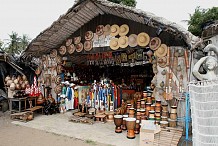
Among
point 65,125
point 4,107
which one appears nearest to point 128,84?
point 65,125

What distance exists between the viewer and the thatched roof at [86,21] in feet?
15.5

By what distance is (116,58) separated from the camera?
8594 millimetres

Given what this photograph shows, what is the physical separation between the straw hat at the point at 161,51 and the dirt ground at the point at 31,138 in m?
2.89

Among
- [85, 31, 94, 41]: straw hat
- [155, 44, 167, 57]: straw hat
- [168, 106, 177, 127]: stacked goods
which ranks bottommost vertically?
[168, 106, 177, 127]: stacked goods

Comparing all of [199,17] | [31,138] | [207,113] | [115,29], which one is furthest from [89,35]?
[199,17]

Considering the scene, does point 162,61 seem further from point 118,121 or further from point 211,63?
point 211,63

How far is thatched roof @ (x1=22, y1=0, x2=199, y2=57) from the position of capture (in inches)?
186

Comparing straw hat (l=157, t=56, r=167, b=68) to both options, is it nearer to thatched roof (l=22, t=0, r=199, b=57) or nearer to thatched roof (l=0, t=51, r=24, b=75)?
thatched roof (l=22, t=0, r=199, b=57)

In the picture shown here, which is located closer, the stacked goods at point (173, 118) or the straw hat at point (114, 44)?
the stacked goods at point (173, 118)

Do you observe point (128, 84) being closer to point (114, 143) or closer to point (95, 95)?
point (95, 95)

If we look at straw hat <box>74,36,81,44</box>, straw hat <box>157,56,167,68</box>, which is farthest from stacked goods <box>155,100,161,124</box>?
straw hat <box>74,36,81,44</box>

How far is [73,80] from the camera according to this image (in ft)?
27.3

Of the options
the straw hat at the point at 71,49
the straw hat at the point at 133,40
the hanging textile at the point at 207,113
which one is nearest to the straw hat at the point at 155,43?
the straw hat at the point at 133,40

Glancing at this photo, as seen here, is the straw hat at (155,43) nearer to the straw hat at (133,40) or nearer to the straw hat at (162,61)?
the straw hat at (162,61)
